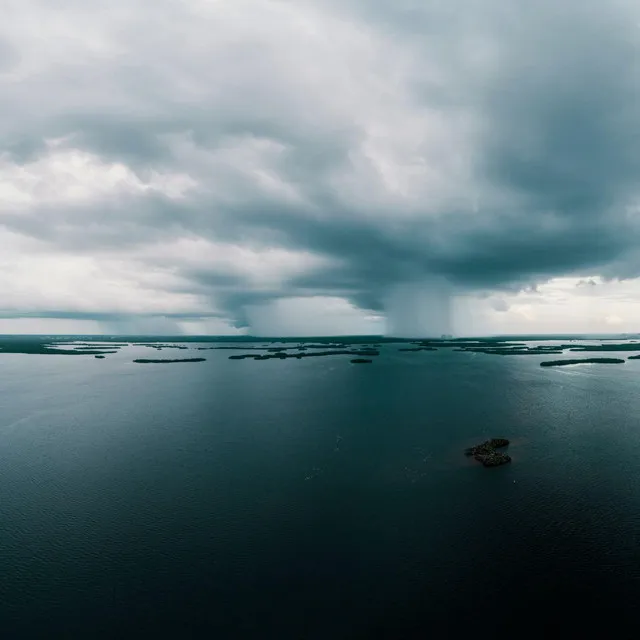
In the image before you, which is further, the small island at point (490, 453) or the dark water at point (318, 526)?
the small island at point (490, 453)

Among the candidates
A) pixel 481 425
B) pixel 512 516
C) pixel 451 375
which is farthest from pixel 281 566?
pixel 451 375

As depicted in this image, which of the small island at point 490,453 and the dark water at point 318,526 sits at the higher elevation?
the small island at point 490,453

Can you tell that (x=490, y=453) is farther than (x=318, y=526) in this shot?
Yes

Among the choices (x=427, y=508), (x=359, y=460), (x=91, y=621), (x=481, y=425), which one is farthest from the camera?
(x=481, y=425)

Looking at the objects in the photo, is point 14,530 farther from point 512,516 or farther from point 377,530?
point 512,516
